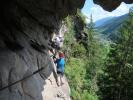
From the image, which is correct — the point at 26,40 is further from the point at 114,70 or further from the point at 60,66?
the point at 114,70

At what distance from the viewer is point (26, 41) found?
18.7 metres

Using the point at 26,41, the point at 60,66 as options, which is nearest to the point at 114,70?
the point at 60,66

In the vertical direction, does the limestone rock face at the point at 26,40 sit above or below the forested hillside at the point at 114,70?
below

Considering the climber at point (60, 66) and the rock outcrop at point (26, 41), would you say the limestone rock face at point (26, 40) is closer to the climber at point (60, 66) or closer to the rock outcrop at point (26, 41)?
the rock outcrop at point (26, 41)

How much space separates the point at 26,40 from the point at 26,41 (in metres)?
0.05

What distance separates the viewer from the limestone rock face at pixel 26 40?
16453 millimetres

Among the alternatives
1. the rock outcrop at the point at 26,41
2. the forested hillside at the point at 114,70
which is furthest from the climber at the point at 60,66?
the forested hillside at the point at 114,70

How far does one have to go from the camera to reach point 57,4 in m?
18.4

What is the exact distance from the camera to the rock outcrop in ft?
53.9

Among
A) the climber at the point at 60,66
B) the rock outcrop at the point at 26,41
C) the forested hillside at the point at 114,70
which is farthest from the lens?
the forested hillside at the point at 114,70

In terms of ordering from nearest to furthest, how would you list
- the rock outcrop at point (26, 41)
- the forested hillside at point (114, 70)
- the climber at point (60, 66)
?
the rock outcrop at point (26, 41) → the climber at point (60, 66) → the forested hillside at point (114, 70)

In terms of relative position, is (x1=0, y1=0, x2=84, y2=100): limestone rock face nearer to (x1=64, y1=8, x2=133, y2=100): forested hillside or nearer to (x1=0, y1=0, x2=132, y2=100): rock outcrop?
(x1=0, y1=0, x2=132, y2=100): rock outcrop

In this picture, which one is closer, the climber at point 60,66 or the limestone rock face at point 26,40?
the limestone rock face at point 26,40

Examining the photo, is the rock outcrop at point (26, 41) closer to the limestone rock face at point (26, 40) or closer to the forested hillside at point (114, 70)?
the limestone rock face at point (26, 40)
